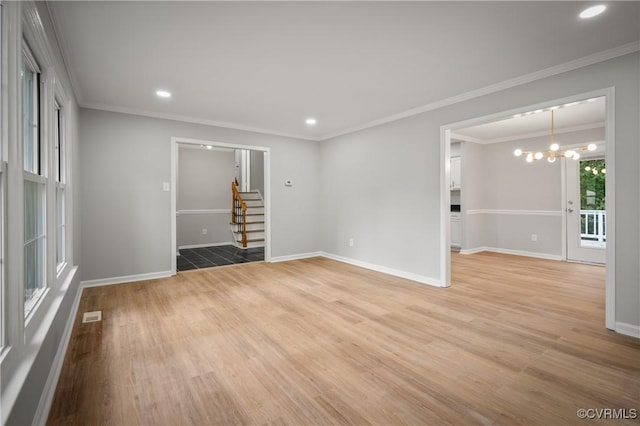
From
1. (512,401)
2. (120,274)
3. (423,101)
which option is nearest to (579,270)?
(423,101)

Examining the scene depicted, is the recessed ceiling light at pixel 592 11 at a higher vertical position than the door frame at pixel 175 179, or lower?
higher

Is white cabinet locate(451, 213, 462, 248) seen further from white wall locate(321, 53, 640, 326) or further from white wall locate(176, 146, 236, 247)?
white wall locate(176, 146, 236, 247)

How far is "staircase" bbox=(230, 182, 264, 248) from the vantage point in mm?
7102

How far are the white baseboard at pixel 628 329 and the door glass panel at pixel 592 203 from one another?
356cm

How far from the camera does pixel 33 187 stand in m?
1.99

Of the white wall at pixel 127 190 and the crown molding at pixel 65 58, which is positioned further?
the white wall at pixel 127 190

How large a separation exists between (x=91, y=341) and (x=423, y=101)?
14.1ft

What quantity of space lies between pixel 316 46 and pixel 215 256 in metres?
4.87

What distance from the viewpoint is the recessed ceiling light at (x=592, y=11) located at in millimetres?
2041

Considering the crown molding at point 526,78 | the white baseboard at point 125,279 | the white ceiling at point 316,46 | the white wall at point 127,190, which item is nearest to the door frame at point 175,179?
the white wall at point 127,190

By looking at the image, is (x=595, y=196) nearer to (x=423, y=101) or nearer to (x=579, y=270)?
(x=579, y=270)

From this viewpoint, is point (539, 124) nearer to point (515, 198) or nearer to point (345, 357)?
point (515, 198)

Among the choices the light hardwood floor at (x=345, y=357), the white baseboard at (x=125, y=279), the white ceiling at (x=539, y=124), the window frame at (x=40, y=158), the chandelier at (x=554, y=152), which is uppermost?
the white ceiling at (x=539, y=124)

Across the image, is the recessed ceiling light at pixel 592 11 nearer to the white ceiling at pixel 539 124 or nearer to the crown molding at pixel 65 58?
the white ceiling at pixel 539 124
